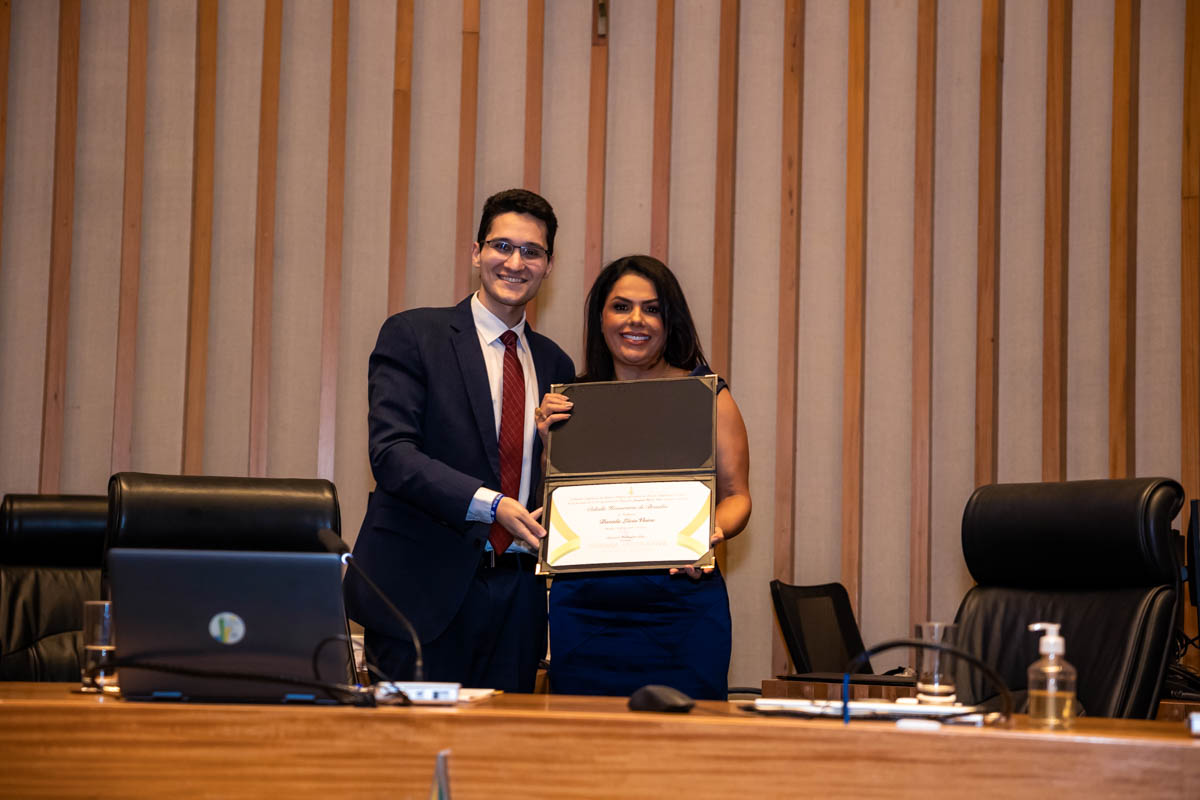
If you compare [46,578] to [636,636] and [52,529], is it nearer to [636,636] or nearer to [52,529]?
[52,529]

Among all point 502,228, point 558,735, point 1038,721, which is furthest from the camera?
point 502,228

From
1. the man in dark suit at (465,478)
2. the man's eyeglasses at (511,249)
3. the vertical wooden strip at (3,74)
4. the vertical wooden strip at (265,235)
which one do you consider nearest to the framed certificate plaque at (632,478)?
the man in dark suit at (465,478)

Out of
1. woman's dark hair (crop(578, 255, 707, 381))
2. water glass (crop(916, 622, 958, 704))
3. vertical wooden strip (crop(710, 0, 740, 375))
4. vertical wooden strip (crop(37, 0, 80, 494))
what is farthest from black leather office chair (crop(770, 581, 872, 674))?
vertical wooden strip (crop(37, 0, 80, 494))

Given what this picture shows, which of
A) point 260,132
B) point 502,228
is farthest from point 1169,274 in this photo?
point 260,132

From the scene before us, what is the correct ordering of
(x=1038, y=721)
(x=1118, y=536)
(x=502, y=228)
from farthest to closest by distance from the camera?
(x=502, y=228) < (x=1118, y=536) < (x=1038, y=721)

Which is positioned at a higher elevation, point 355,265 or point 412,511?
point 355,265

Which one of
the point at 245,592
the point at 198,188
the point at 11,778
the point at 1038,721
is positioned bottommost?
the point at 11,778

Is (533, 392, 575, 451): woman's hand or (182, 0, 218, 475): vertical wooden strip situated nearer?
(533, 392, 575, 451): woman's hand

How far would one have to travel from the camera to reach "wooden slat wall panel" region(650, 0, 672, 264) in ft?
13.6

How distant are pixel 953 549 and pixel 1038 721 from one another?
2.50 meters

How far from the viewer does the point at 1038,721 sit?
1.63 metres

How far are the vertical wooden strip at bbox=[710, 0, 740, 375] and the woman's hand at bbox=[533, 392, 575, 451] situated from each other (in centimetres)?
138

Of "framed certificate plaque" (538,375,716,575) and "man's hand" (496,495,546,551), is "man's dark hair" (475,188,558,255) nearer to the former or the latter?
"framed certificate plaque" (538,375,716,575)

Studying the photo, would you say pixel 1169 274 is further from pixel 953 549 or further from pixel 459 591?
pixel 459 591
